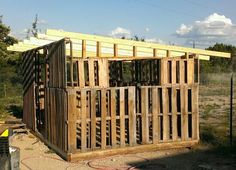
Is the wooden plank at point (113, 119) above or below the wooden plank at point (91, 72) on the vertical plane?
below

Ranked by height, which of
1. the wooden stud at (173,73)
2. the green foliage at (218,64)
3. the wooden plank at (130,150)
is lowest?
the wooden plank at (130,150)

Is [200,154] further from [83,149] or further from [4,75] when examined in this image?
[4,75]

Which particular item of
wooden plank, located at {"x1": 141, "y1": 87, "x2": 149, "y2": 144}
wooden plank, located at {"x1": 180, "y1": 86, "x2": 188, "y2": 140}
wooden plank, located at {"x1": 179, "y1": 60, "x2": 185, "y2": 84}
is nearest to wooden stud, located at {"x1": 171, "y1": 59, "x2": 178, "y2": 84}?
wooden plank, located at {"x1": 179, "y1": 60, "x2": 185, "y2": 84}

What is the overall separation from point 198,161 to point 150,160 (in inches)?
49.5

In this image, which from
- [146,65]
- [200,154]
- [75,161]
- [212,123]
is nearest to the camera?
[75,161]

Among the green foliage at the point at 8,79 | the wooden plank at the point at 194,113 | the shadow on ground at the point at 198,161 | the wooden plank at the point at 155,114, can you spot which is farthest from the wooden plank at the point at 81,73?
the green foliage at the point at 8,79

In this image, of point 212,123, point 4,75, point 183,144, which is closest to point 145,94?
point 183,144

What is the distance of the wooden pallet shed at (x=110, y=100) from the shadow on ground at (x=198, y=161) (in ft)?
2.83

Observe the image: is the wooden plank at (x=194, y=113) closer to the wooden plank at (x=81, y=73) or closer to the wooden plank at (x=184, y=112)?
the wooden plank at (x=184, y=112)

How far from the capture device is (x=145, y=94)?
13195 millimetres

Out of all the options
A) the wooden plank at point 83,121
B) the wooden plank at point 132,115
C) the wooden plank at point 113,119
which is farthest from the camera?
the wooden plank at point 132,115

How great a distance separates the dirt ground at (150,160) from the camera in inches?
446

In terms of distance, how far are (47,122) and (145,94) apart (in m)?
3.34

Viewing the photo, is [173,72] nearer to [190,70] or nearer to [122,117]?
[190,70]
